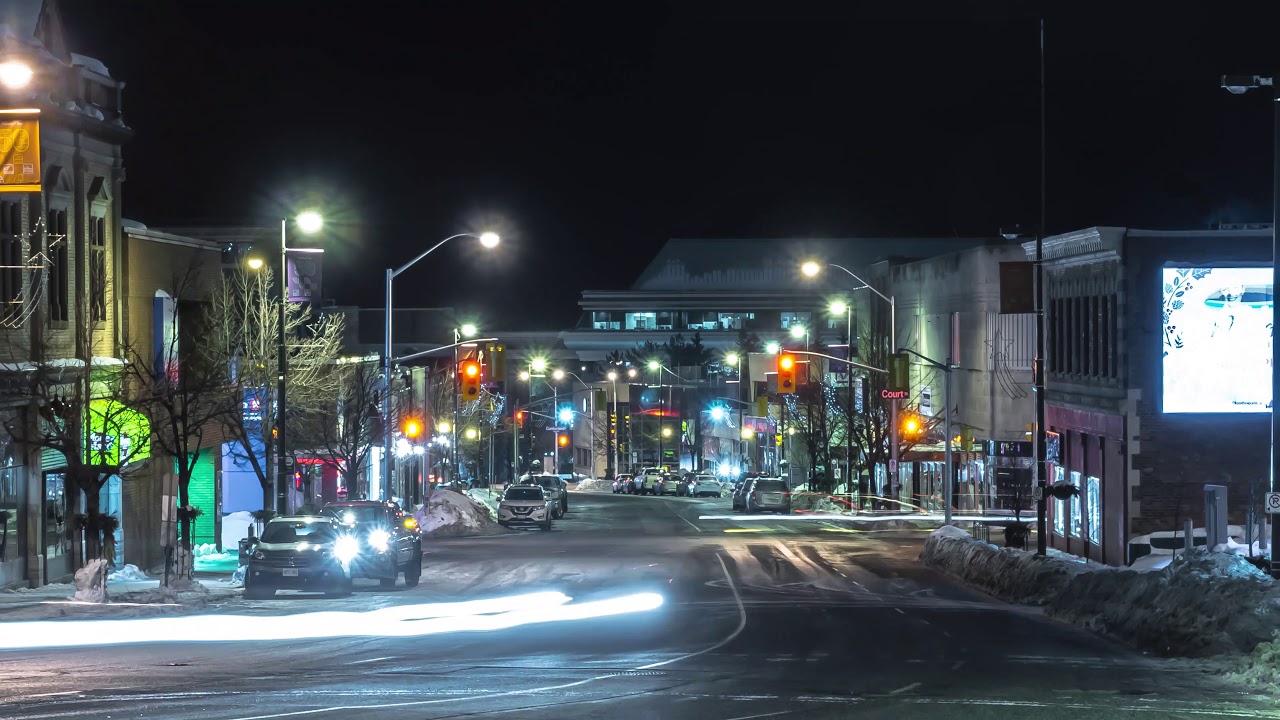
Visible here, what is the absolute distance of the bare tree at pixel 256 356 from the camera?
40.0 meters

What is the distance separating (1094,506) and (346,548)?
23328mm

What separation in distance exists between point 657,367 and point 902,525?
253 feet

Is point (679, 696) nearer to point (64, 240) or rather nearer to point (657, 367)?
point (64, 240)

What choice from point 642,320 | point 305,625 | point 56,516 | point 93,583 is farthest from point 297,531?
point 642,320

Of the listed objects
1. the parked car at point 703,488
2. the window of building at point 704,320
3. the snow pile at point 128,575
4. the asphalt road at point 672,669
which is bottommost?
the parked car at point 703,488

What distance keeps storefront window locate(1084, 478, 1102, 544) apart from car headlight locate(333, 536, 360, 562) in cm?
2224

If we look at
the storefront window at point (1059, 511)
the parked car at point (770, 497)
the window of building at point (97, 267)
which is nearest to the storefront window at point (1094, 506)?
the storefront window at point (1059, 511)

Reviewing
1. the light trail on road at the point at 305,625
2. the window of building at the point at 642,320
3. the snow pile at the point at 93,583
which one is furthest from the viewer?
the window of building at the point at 642,320

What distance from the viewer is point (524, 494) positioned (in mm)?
55875

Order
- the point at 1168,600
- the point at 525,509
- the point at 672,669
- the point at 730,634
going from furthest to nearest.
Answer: the point at 525,509 < the point at 730,634 < the point at 1168,600 < the point at 672,669

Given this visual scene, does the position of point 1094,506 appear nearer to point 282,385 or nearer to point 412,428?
point 412,428

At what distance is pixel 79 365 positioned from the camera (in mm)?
31172

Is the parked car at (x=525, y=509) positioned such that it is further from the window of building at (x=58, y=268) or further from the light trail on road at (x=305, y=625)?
the light trail on road at (x=305, y=625)

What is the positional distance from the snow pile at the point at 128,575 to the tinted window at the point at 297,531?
6.34m
